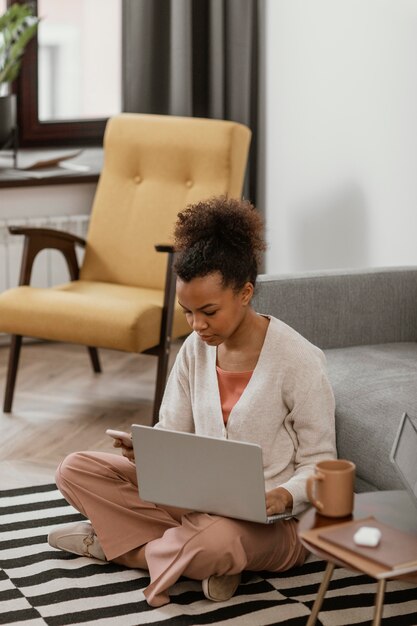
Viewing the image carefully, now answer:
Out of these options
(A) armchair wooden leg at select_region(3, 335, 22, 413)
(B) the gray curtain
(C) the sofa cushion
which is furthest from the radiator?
(C) the sofa cushion

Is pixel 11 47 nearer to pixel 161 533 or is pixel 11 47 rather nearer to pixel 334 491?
pixel 161 533

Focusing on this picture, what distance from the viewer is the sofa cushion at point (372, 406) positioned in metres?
2.62

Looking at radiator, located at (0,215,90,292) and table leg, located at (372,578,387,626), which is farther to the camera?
radiator, located at (0,215,90,292)

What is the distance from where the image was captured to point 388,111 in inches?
149

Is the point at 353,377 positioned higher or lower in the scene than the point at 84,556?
higher

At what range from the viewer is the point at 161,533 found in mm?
2645

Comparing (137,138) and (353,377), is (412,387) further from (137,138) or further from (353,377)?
(137,138)

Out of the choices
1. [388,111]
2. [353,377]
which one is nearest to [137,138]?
[388,111]

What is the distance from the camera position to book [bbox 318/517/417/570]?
1.79 m

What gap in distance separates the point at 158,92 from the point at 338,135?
36.3 inches

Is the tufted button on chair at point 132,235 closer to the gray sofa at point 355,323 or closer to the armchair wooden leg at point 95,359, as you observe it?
the armchair wooden leg at point 95,359

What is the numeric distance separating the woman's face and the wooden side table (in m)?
0.52

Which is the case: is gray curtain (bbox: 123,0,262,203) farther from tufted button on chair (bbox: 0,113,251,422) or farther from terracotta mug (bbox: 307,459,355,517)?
terracotta mug (bbox: 307,459,355,517)

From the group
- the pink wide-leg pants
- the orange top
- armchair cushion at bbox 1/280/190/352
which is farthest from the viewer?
armchair cushion at bbox 1/280/190/352
